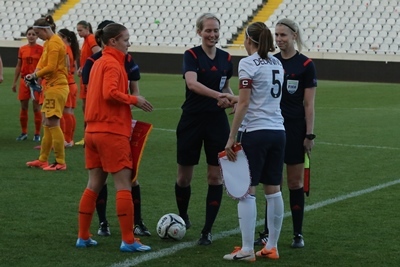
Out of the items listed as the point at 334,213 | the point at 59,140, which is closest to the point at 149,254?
the point at 334,213

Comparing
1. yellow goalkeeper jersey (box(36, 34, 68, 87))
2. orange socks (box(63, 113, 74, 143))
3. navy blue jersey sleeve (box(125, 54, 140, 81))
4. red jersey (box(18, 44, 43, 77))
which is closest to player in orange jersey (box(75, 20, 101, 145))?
orange socks (box(63, 113, 74, 143))

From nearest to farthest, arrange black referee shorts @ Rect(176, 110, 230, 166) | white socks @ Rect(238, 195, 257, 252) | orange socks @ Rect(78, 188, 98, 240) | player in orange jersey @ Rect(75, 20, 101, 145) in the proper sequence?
white socks @ Rect(238, 195, 257, 252)
orange socks @ Rect(78, 188, 98, 240)
black referee shorts @ Rect(176, 110, 230, 166)
player in orange jersey @ Rect(75, 20, 101, 145)

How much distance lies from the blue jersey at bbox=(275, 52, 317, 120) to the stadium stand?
29.1 m

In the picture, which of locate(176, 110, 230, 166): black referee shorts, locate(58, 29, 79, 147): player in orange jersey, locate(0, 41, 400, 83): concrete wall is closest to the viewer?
locate(176, 110, 230, 166): black referee shorts

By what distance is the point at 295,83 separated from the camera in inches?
286

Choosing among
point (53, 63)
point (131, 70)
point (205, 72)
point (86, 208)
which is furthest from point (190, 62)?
point (53, 63)

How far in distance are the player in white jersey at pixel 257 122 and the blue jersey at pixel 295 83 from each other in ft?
1.50

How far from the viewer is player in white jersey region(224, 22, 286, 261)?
21.7 feet

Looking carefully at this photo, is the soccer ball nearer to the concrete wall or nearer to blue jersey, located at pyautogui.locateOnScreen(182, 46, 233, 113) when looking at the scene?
blue jersey, located at pyautogui.locateOnScreen(182, 46, 233, 113)

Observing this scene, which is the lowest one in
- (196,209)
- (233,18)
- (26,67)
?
(233,18)

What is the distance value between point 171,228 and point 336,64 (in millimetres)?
28025

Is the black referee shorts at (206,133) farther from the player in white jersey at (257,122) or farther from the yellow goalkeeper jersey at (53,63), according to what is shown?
the yellow goalkeeper jersey at (53,63)

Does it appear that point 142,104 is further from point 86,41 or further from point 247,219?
point 86,41

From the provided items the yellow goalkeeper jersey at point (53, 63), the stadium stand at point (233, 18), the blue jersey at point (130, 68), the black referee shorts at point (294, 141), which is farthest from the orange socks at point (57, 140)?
the stadium stand at point (233, 18)
